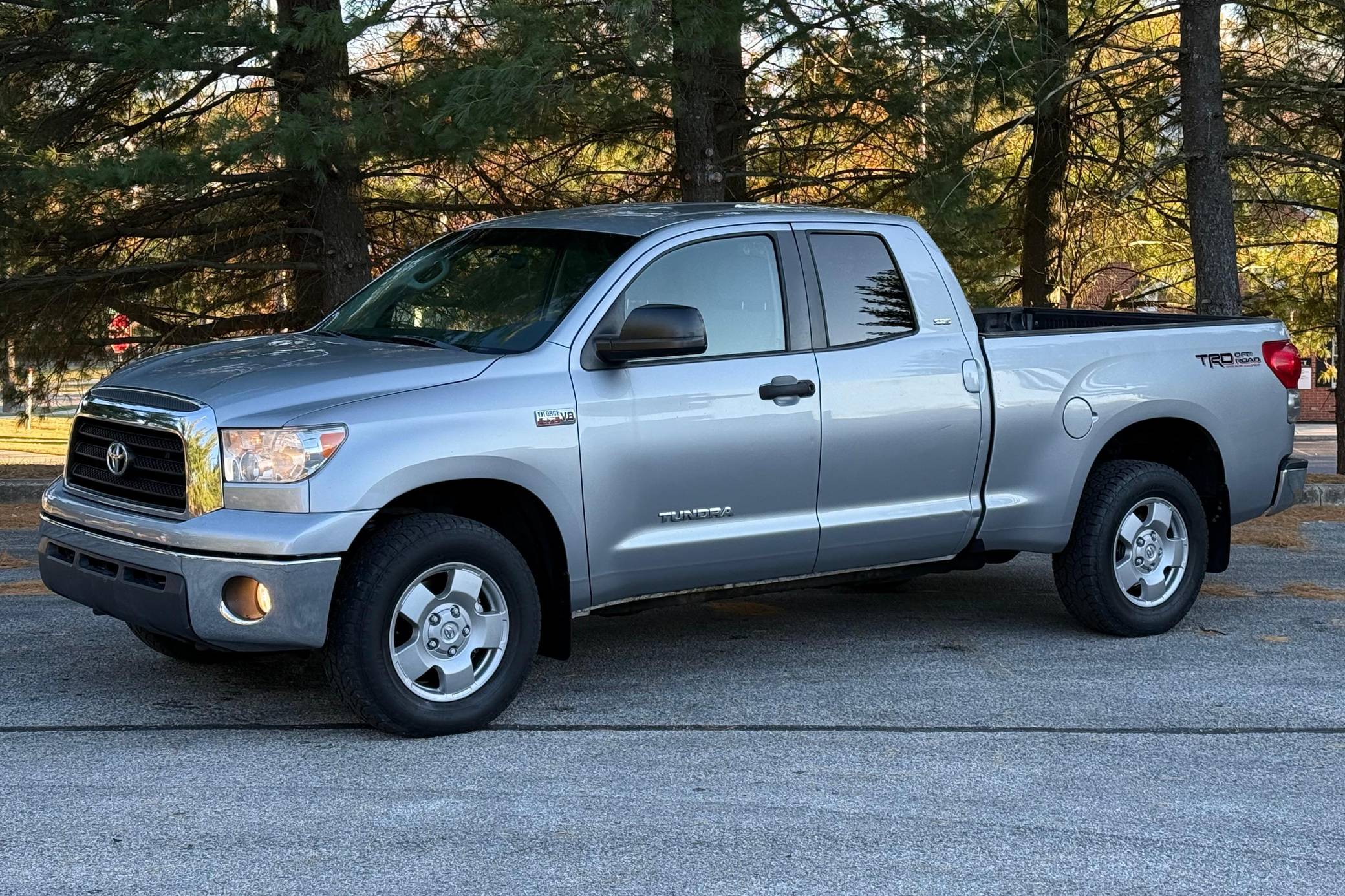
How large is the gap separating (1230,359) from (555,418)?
3682 mm

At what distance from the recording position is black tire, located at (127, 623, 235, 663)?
668cm

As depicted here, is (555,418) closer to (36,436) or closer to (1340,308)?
(1340,308)

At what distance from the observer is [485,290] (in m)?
6.60

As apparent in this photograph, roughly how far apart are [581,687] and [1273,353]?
153 inches

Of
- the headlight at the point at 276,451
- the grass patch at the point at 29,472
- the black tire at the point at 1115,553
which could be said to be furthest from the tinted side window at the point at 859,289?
the grass patch at the point at 29,472

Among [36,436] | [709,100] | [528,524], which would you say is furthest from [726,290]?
[36,436]

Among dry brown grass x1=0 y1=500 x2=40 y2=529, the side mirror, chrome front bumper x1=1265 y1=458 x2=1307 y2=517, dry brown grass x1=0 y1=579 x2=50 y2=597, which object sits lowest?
dry brown grass x1=0 y1=579 x2=50 y2=597

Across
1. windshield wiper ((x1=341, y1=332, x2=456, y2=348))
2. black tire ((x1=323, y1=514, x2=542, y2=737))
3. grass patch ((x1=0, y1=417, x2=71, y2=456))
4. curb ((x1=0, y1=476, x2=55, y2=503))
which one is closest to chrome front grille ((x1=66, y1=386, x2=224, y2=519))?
black tire ((x1=323, y1=514, x2=542, y2=737))

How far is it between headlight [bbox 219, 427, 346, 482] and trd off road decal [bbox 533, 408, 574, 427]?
0.75 meters

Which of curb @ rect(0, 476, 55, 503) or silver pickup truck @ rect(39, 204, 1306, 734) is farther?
curb @ rect(0, 476, 55, 503)

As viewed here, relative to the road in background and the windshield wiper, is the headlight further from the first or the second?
the road in background

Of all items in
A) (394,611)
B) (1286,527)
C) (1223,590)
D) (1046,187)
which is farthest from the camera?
(1046,187)

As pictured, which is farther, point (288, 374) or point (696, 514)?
point (696, 514)

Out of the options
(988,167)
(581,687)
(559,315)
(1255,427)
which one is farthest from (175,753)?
(988,167)
